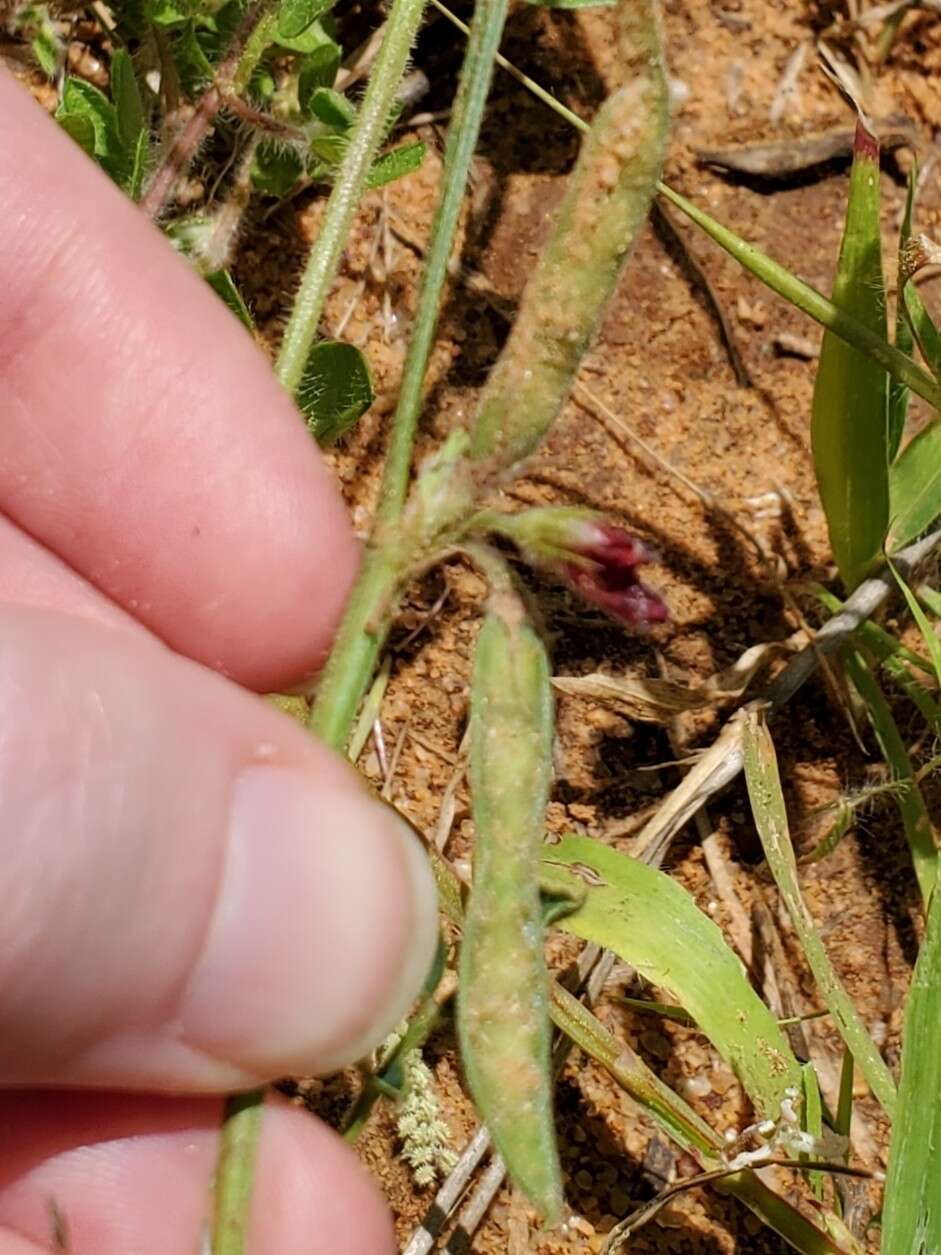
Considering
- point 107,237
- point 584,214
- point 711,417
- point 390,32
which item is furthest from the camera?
point 711,417

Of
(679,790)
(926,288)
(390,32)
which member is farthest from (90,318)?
(926,288)

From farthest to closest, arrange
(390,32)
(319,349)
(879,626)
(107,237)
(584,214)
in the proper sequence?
(879,626) < (319,349) < (107,237) < (390,32) < (584,214)

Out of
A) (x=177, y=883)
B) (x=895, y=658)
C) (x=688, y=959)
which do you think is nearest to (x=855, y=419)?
(x=895, y=658)

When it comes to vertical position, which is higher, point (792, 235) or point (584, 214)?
point (584, 214)

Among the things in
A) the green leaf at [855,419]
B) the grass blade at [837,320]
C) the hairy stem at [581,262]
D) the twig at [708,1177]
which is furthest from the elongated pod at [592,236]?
the twig at [708,1177]


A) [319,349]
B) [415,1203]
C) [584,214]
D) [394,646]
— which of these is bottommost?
[415,1203]

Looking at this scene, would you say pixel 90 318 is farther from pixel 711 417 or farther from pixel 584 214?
pixel 711 417
